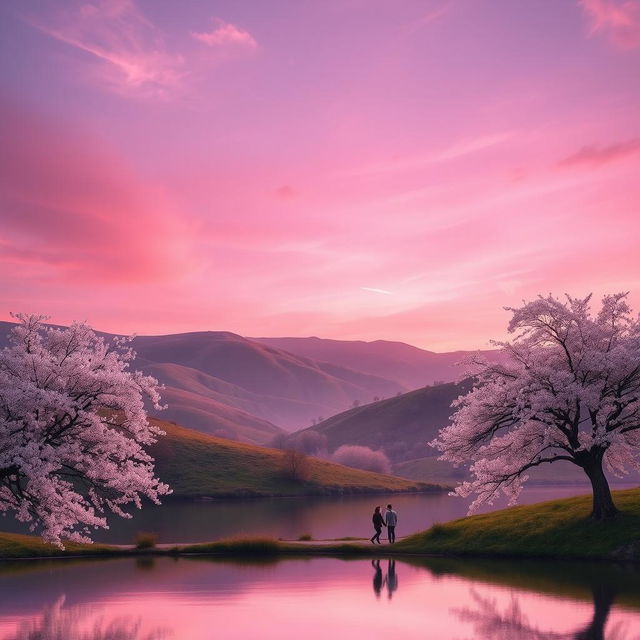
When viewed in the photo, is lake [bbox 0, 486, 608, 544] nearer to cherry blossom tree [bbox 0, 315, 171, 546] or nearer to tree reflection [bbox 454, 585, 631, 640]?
cherry blossom tree [bbox 0, 315, 171, 546]

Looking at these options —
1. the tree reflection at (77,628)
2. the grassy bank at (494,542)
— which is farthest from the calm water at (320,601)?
the grassy bank at (494,542)

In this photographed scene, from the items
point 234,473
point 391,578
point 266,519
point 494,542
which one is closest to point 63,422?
point 391,578

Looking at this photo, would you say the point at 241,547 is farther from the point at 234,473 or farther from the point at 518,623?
the point at 234,473

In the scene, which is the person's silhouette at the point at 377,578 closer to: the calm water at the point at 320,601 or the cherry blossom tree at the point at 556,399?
the calm water at the point at 320,601

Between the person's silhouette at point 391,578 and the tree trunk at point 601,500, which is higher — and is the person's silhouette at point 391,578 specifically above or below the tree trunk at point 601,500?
below

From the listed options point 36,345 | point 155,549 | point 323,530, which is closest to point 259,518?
point 323,530

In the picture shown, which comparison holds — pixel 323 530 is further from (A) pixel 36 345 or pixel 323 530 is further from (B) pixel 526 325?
(A) pixel 36 345

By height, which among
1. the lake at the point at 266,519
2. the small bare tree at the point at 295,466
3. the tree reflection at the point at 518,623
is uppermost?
the small bare tree at the point at 295,466

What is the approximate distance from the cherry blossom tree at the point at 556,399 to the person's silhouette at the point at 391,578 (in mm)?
7490

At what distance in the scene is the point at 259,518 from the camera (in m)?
111

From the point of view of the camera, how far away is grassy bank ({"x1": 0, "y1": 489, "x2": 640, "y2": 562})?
46938 millimetres

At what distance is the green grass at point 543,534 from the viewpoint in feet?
152

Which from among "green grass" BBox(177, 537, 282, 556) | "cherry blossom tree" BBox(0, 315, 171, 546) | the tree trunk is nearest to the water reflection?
"green grass" BBox(177, 537, 282, 556)

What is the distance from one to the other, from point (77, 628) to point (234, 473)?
5875 inches
